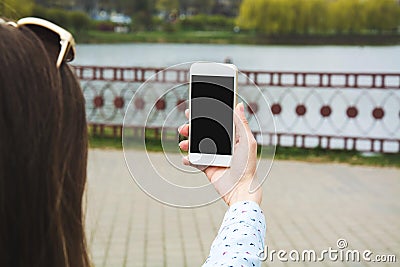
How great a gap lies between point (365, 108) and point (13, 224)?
7.49 metres

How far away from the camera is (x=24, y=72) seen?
35.1 inches

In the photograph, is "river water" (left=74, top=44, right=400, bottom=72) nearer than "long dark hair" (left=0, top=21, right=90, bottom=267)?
No

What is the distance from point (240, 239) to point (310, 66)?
8462mm

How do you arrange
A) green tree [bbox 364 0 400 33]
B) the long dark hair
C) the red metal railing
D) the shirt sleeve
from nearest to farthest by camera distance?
1. the long dark hair
2. the shirt sleeve
3. the red metal railing
4. green tree [bbox 364 0 400 33]

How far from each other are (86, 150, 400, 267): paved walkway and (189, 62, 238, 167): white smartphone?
292cm

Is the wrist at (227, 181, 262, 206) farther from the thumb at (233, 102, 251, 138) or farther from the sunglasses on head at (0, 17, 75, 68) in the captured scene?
the sunglasses on head at (0, 17, 75, 68)

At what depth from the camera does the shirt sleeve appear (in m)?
1.13

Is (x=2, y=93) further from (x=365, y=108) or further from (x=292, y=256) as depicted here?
(x=365, y=108)

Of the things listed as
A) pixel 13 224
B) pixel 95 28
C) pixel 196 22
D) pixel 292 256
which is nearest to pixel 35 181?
pixel 13 224

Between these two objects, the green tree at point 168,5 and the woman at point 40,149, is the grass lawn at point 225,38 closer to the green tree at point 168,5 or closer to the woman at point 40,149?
the green tree at point 168,5

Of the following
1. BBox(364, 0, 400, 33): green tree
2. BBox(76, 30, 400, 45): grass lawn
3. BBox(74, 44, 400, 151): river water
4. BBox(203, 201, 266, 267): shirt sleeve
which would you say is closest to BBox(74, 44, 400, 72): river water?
BBox(74, 44, 400, 151): river water

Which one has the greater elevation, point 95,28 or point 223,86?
point 223,86

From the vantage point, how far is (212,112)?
4.25 feet

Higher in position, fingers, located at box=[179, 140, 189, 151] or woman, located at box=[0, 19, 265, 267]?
woman, located at box=[0, 19, 265, 267]
